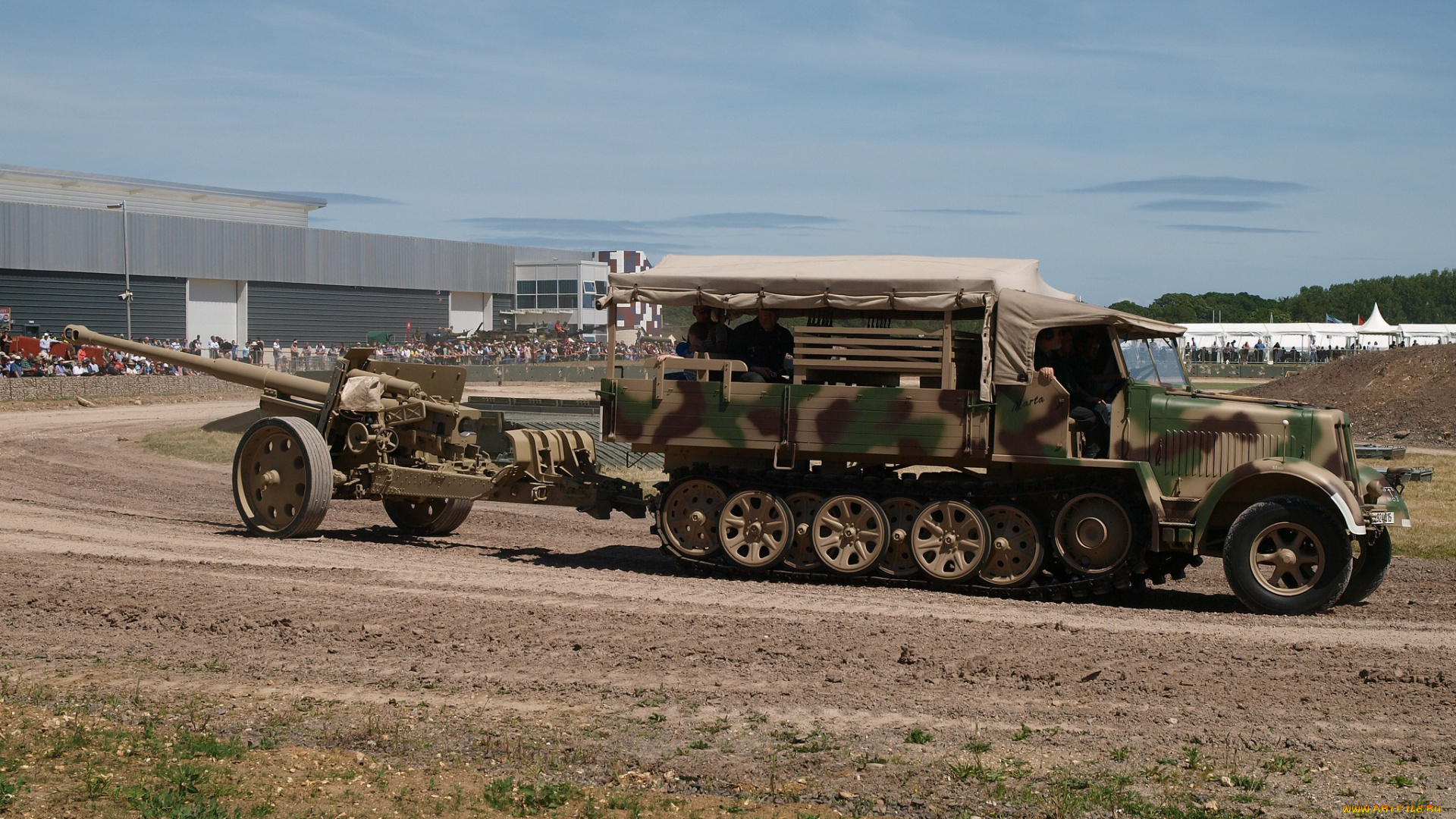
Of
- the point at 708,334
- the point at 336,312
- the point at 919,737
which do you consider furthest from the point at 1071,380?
the point at 336,312

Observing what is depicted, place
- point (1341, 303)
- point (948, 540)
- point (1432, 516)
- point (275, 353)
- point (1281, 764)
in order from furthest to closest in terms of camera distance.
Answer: point (1341, 303) → point (275, 353) → point (1432, 516) → point (948, 540) → point (1281, 764)

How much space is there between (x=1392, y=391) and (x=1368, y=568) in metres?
26.2

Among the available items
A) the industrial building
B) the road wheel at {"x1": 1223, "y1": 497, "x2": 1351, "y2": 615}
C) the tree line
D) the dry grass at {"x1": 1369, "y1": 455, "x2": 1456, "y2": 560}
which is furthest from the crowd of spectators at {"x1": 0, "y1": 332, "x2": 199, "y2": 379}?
the tree line

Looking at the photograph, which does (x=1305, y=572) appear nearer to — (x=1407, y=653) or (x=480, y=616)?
(x=1407, y=653)

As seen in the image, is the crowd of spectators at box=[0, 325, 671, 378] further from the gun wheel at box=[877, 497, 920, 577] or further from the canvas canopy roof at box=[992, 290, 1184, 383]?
the canvas canopy roof at box=[992, 290, 1184, 383]

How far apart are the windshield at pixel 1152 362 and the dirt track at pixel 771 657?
1.93 meters

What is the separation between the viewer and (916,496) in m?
12.2

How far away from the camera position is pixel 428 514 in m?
15.7

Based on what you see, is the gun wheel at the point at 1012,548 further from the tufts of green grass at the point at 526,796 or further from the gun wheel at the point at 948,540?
the tufts of green grass at the point at 526,796

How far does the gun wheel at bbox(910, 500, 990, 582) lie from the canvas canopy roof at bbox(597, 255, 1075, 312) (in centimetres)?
177

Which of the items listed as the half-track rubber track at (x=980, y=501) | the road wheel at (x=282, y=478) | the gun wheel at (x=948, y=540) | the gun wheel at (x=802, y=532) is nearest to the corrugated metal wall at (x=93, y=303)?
the road wheel at (x=282, y=478)

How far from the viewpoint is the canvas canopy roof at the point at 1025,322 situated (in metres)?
11.6

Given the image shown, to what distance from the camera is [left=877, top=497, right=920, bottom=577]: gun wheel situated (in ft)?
39.9

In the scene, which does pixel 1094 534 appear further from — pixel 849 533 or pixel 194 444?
pixel 194 444
